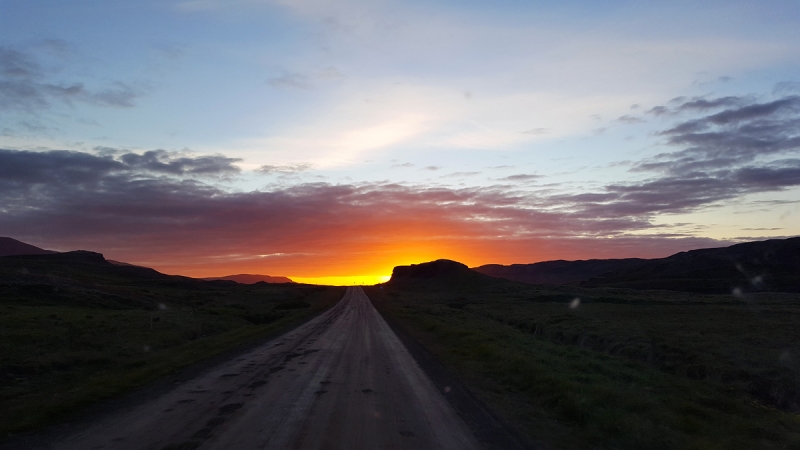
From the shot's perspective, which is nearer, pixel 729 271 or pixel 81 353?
pixel 81 353

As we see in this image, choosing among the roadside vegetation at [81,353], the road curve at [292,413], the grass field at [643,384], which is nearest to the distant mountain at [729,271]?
the grass field at [643,384]

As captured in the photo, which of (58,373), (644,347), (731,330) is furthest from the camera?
(731,330)

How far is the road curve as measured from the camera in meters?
8.60

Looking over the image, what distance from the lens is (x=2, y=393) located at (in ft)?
42.7

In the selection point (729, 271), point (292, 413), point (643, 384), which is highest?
point (729, 271)

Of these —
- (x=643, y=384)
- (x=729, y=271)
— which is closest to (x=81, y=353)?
(x=643, y=384)

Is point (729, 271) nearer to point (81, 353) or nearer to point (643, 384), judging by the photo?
point (643, 384)

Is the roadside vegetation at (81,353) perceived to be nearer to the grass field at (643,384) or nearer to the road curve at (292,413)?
the road curve at (292,413)

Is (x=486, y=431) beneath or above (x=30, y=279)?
beneath

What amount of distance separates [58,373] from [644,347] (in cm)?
2366

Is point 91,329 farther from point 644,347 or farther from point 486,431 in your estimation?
point 644,347

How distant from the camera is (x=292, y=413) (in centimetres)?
1055

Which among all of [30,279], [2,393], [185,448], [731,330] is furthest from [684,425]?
[30,279]

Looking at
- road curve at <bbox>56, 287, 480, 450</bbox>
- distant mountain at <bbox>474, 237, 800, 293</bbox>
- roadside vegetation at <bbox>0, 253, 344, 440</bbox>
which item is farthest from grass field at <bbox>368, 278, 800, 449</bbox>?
distant mountain at <bbox>474, 237, 800, 293</bbox>
